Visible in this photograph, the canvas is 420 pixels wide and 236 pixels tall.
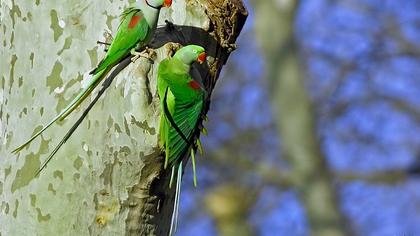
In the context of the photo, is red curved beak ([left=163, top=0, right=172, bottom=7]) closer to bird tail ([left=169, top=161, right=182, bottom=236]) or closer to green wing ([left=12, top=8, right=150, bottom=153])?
green wing ([left=12, top=8, right=150, bottom=153])

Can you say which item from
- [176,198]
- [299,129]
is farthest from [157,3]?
[299,129]

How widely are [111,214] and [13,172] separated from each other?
19cm

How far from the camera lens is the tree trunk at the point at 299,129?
16.8ft

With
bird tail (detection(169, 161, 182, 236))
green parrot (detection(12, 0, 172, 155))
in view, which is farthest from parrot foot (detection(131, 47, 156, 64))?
bird tail (detection(169, 161, 182, 236))

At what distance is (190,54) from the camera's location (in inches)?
56.1

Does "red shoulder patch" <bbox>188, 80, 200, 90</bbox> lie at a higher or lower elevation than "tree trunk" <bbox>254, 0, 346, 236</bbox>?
lower

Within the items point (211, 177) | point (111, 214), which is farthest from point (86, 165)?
point (211, 177)

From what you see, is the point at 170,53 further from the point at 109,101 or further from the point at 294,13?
the point at 294,13

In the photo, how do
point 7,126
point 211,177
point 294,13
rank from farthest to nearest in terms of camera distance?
1. point 211,177
2. point 294,13
3. point 7,126

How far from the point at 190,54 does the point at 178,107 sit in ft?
0.29

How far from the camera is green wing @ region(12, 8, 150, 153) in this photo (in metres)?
1.40

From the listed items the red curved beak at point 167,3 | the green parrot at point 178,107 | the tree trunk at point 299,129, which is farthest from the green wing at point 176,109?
the tree trunk at point 299,129

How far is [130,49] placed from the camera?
141cm

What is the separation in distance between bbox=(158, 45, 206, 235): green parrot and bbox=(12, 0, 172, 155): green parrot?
0.19 ft
